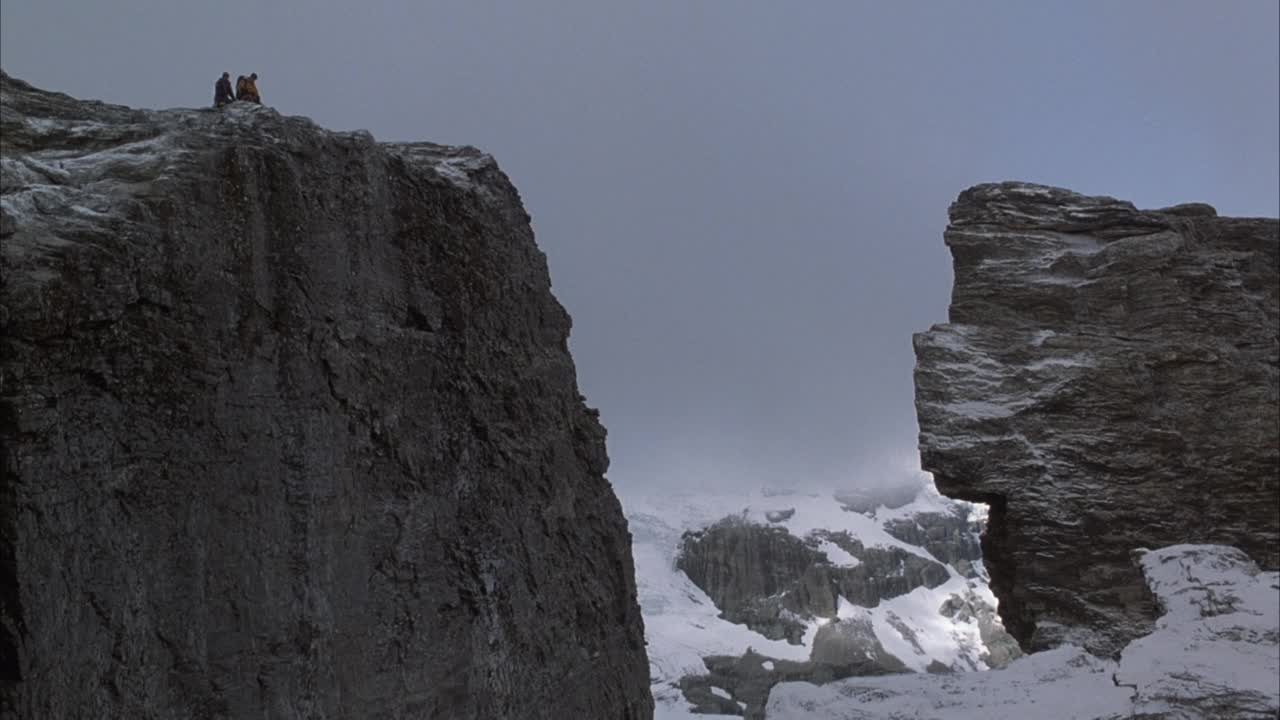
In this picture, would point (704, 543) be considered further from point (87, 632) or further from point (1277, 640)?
point (87, 632)

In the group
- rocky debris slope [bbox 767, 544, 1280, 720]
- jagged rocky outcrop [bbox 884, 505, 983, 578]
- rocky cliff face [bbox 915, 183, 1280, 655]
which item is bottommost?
rocky debris slope [bbox 767, 544, 1280, 720]

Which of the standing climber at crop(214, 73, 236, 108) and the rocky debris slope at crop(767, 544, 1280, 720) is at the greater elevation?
A: the standing climber at crop(214, 73, 236, 108)

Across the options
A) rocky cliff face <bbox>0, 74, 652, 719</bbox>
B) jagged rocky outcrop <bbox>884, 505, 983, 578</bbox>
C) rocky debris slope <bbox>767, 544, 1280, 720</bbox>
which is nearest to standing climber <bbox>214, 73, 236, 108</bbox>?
rocky cliff face <bbox>0, 74, 652, 719</bbox>

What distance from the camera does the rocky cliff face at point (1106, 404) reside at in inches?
926

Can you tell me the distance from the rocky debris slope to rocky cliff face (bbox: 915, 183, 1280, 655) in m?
1.16

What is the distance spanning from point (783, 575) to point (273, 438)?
124m

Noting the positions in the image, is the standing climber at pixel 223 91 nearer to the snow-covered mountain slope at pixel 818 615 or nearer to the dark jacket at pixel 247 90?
the dark jacket at pixel 247 90

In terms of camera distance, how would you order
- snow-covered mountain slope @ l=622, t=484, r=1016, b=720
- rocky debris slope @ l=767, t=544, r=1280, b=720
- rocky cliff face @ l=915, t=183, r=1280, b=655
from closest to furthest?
1. rocky debris slope @ l=767, t=544, r=1280, b=720
2. rocky cliff face @ l=915, t=183, r=1280, b=655
3. snow-covered mountain slope @ l=622, t=484, r=1016, b=720

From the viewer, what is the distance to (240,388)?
11.7m

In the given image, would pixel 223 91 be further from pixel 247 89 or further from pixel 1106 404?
pixel 1106 404

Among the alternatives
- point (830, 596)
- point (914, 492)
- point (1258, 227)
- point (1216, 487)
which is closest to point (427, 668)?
point (1216, 487)

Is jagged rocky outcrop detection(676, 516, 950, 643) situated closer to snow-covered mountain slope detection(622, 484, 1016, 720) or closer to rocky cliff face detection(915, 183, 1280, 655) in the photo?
snow-covered mountain slope detection(622, 484, 1016, 720)

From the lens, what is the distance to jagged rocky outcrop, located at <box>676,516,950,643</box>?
409 feet

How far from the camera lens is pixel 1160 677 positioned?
773 inches
